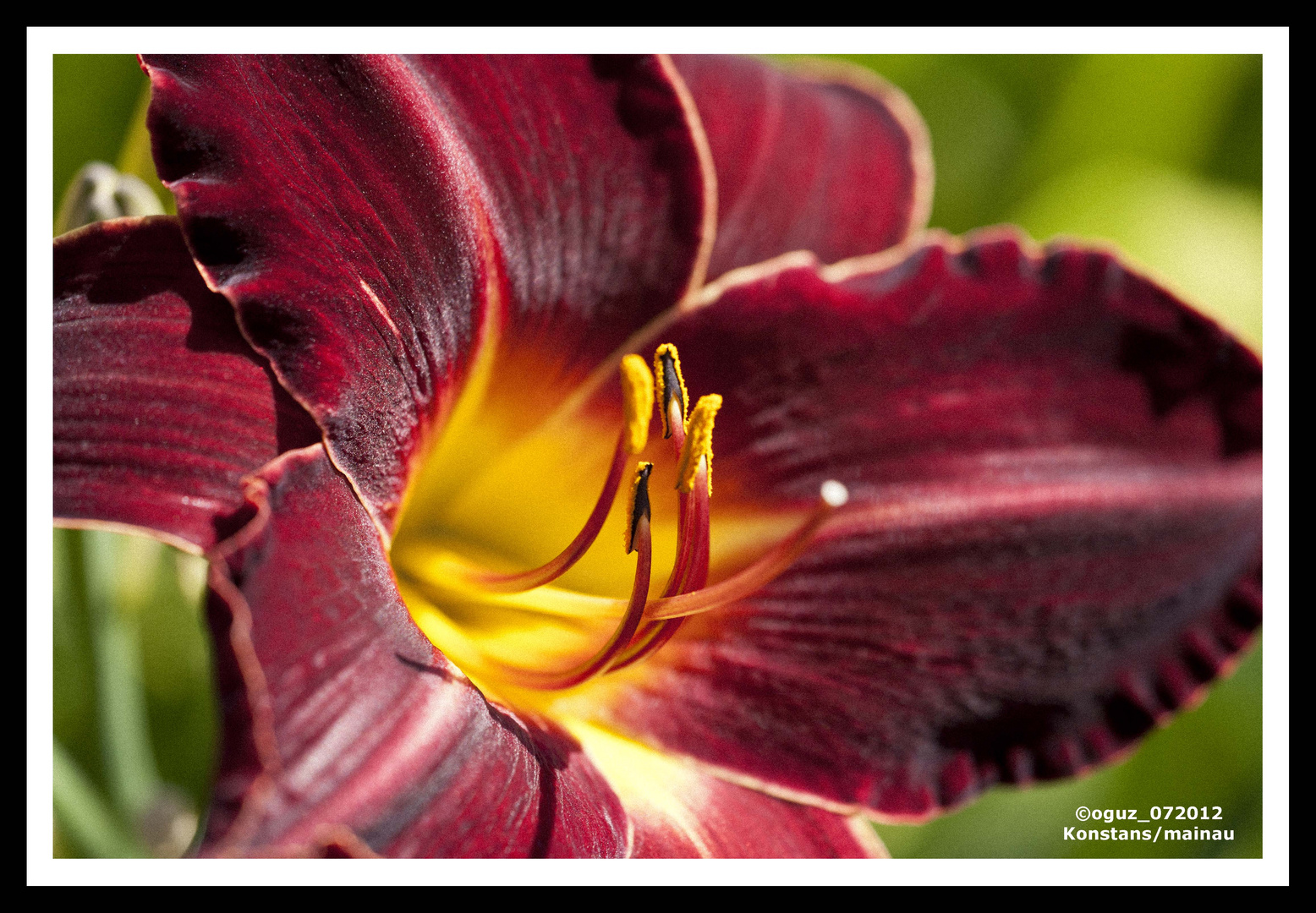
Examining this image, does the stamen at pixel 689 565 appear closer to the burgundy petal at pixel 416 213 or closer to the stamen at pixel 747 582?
the stamen at pixel 747 582

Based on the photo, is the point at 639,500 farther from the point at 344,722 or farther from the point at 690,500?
the point at 344,722

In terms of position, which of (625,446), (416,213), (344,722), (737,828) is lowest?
(737,828)

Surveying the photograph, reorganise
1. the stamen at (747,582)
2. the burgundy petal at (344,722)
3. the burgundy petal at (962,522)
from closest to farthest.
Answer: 1. the burgundy petal at (344,722)
2. the stamen at (747,582)
3. the burgundy petal at (962,522)

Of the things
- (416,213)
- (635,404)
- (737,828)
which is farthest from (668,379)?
(737,828)

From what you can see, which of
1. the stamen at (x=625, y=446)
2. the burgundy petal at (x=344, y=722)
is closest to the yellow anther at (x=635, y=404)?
the stamen at (x=625, y=446)

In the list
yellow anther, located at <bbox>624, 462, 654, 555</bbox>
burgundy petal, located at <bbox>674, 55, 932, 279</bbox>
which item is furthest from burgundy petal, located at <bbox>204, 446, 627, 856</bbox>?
burgundy petal, located at <bbox>674, 55, 932, 279</bbox>

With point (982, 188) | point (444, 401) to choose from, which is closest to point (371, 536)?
point (444, 401)

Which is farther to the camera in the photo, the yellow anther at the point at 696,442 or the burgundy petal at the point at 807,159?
the burgundy petal at the point at 807,159
